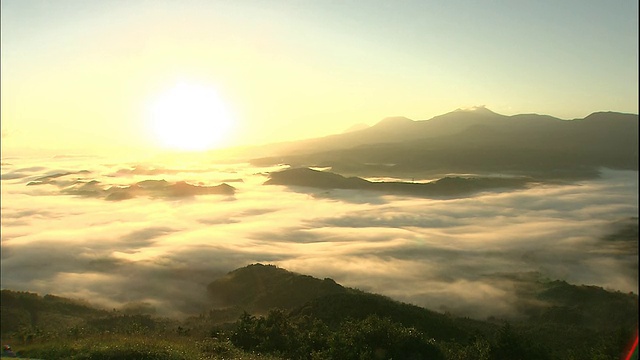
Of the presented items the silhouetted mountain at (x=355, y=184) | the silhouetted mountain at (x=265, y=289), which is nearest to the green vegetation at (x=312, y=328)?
the silhouetted mountain at (x=265, y=289)

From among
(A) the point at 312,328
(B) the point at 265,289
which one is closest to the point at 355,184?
(B) the point at 265,289

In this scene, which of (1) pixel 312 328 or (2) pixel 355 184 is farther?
(2) pixel 355 184

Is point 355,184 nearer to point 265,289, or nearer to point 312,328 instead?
point 265,289

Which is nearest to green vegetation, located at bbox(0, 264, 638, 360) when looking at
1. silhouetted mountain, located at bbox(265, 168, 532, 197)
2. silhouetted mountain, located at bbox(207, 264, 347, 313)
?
silhouetted mountain, located at bbox(207, 264, 347, 313)

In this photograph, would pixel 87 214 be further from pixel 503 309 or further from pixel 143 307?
pixel 503 309

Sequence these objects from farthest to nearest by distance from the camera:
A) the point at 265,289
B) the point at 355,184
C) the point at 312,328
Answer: the point at 355,184
the point at 265,289
the point at 312,328

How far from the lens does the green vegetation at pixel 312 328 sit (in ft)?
91.7

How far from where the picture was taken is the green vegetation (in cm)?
2795

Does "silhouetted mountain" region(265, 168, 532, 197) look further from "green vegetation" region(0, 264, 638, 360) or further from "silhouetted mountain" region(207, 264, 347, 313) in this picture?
"green vegetation" region(0, 264, 638, 360)

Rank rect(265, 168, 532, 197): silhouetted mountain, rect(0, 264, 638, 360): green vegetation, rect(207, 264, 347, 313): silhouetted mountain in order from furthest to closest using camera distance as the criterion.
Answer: rect(265, 168, 532, 197): silhouetted mountain, rect(207, 264, 347, 313): silhouetted mountain, rect(0, 264, 638, 360): green vegetation

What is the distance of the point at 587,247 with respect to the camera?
11975 centimetres

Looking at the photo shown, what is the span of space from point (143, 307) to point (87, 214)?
101 metres

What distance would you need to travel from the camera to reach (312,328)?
3947cm

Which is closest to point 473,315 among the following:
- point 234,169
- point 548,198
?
point 234,169
